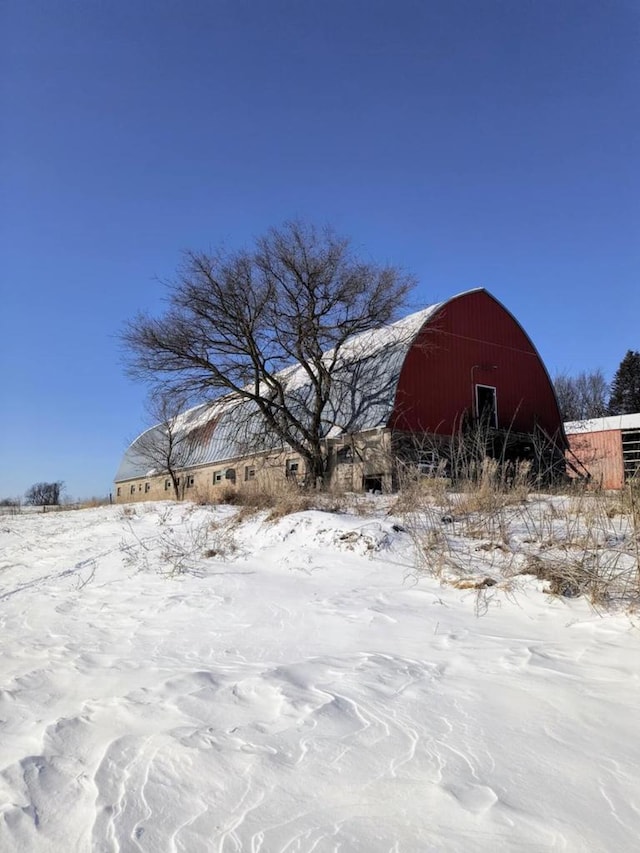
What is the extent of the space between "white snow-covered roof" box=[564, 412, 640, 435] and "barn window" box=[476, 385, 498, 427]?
9477 millimetres

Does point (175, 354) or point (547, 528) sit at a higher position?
point (175, 354)

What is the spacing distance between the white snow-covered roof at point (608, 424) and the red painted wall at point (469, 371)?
514 cm

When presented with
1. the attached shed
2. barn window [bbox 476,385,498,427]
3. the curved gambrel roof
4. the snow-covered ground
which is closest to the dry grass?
the snow-covered ground

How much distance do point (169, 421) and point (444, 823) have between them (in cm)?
3850

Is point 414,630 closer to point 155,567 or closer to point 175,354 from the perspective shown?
point 155,567

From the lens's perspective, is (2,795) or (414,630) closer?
(2,795)

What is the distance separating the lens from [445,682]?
12.0 ft

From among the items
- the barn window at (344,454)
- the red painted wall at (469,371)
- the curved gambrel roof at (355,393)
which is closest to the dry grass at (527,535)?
the barn window at (344,454)

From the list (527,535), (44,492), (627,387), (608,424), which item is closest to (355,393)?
(608,424)

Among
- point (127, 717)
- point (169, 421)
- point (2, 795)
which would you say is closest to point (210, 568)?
point (127, 717)

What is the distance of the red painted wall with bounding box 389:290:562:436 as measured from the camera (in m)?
26.6

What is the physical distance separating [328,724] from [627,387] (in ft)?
244

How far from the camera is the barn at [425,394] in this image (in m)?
24.8

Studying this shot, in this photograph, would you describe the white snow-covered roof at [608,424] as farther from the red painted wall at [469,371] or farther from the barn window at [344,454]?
the barn window at [344,454]
